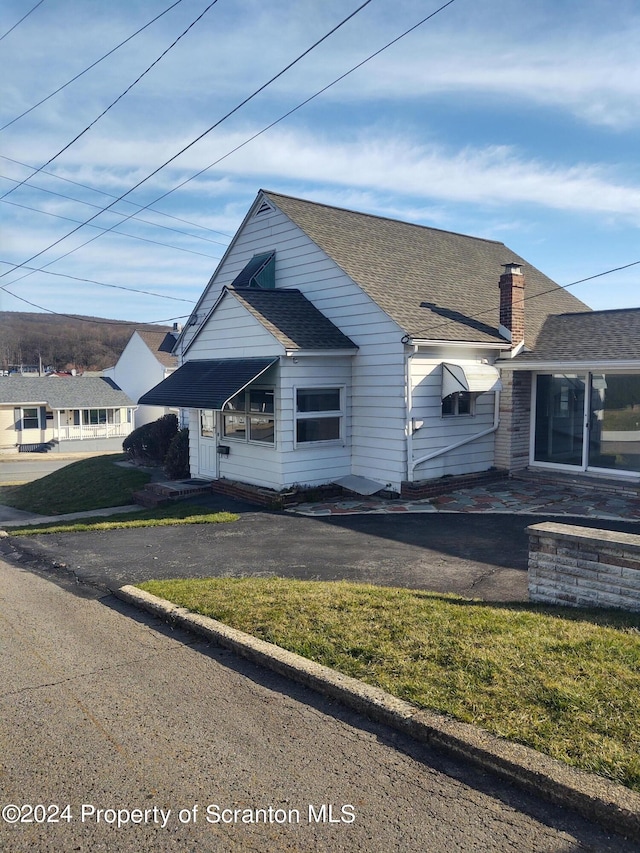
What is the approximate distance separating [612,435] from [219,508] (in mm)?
8789

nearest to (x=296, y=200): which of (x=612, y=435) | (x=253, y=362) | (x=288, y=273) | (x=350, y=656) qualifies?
(x=288, y=273)

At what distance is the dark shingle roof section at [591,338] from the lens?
14.5 m

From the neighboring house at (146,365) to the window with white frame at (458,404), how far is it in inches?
1474

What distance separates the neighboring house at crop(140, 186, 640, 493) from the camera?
14055 mm

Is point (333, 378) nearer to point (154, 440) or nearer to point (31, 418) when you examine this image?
point (154, 440)

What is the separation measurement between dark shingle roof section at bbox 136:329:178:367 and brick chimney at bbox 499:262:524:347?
36.9 meters

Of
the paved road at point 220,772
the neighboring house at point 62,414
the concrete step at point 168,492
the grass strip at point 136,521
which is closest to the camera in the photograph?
the paved road at point 220,772

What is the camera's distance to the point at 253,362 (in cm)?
1432

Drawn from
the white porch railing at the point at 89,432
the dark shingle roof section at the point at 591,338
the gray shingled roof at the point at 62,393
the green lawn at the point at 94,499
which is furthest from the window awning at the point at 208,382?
the white porch railing at the point at 89,432

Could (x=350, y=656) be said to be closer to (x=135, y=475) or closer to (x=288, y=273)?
(x=288, y=273)

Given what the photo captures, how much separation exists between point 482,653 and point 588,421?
1116 cm

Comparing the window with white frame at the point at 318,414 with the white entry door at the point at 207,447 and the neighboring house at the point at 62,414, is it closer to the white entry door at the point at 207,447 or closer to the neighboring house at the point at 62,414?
the white entry door at the point at 207,447

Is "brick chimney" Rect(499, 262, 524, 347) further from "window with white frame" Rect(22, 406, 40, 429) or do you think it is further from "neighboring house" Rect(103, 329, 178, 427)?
"window with white frame" Rect(22, 406, 40, 429)

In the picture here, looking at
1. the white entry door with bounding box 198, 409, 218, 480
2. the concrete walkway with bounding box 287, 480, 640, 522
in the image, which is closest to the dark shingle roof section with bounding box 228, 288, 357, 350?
the white entry door with bounding box 198, 409, 218, 480
